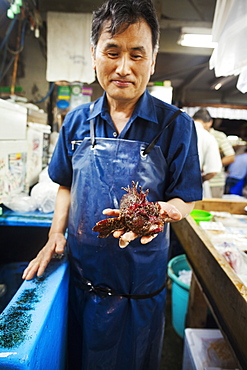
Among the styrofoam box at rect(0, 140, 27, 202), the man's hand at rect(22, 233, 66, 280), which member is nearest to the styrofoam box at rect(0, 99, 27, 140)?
the styrofoam box at rect(0, 140, 27, 202)

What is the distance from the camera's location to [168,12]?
6.11m

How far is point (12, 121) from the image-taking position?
8.46 ft

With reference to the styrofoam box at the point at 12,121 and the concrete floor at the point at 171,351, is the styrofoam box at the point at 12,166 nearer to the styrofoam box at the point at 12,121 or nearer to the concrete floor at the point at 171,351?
the styrofoam box at the point at 12,121

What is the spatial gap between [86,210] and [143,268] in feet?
1.92

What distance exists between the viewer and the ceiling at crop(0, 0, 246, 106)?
4797 mm

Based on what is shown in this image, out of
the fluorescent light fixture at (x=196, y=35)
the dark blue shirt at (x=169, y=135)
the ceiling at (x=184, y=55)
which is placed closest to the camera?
the dark blue shirt at (x=169, y=135)

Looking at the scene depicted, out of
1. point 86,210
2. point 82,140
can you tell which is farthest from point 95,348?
point 82,140

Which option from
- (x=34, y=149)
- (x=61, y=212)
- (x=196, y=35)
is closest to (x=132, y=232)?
(x=61, y=212)

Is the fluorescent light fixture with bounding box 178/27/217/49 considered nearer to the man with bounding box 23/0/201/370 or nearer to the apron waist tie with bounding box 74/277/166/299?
the man with bounding box 23/0/201/370

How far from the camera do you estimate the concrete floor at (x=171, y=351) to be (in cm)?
304

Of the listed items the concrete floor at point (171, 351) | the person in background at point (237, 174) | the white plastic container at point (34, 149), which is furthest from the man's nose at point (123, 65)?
the person in background at point (237, 174)

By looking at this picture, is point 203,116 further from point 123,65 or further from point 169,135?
point 123,65

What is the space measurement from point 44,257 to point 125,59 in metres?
1.42

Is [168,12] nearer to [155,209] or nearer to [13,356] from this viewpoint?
[155,209]
